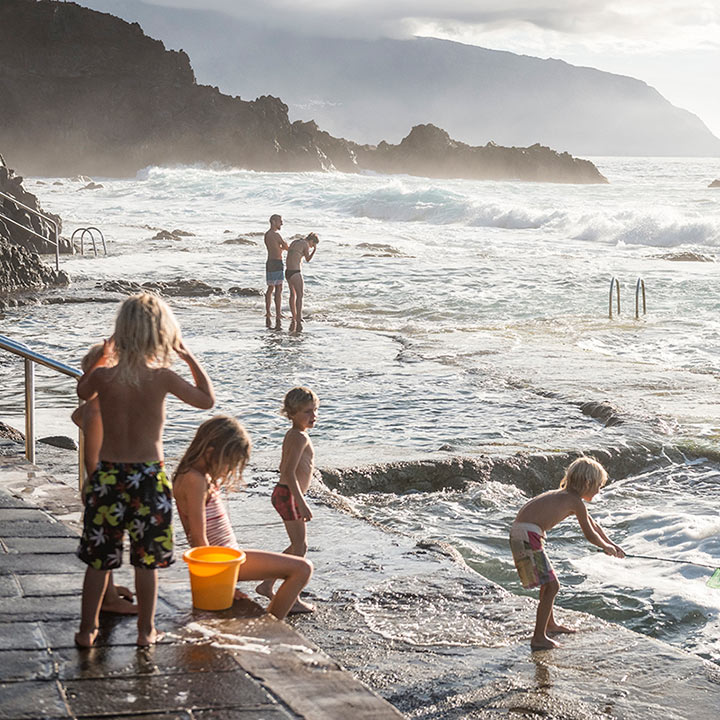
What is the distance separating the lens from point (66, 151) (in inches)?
4146

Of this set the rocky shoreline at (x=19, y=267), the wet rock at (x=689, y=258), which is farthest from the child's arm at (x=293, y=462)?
the wet rock at (x=689, y=258)

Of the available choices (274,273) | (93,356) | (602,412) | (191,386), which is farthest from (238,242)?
(191,386)

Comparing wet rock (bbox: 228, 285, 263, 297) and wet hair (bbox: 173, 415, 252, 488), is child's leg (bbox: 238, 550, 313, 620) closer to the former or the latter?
wet hair (bbox: 173, 415, 252, 488)

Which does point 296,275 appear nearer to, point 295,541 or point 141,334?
point 295,541

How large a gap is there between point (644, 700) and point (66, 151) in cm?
10833

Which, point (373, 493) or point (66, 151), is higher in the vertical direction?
point (66, 151)

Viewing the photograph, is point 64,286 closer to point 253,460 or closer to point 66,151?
point 253,460

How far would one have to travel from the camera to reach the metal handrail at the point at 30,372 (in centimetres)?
539

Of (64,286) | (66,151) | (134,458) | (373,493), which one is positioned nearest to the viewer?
(134,458)

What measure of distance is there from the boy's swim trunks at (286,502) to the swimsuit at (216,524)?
51 centimetres

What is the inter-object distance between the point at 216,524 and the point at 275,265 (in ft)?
36.1

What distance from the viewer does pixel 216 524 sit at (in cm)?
415

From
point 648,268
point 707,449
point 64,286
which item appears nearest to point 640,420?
point 707,449

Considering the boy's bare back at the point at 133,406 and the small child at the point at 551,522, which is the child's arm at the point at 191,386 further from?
the small child at the point at 551,522
